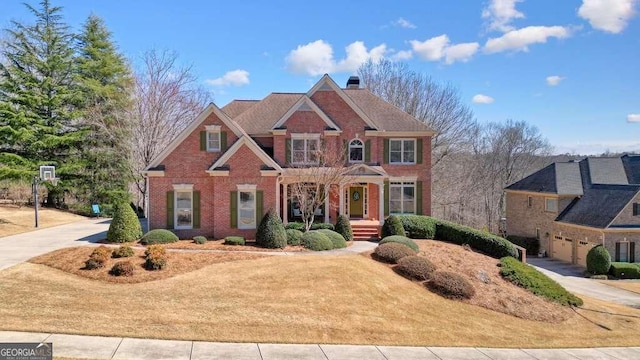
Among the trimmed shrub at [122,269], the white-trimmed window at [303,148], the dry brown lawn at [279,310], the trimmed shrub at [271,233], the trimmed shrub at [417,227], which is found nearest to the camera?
the dry brown lawn at [279,310]

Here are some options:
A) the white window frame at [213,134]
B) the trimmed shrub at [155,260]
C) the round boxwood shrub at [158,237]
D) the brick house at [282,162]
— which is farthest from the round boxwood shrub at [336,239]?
the trimmed shrub at [155,260]

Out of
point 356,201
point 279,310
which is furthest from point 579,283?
point 279,310

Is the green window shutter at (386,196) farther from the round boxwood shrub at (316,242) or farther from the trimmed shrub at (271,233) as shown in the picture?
the trimmed shrub at (271,233)

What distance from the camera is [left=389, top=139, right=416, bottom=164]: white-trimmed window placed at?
2878cm

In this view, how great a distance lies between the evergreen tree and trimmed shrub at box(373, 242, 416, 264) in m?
27.0

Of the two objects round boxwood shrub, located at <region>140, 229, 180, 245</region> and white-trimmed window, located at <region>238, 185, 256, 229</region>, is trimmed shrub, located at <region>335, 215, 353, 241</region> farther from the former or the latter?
round boxwood shrub, located at <region>140, 229, 180, 245</region>

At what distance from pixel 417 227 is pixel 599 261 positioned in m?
15.2

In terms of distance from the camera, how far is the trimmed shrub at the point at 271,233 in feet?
66.5

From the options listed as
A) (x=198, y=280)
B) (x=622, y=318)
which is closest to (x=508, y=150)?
(x=622, y=318)

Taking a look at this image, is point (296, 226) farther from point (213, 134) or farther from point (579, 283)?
point (579, 283)

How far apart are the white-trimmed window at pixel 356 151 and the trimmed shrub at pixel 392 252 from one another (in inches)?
357

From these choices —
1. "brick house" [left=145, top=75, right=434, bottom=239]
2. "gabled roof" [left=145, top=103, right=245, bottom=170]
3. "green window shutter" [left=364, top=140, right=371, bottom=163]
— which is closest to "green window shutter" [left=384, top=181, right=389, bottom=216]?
"brick house" [left=145, top=75, right=434, bottom=239]

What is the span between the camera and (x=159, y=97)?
3625 centimetres

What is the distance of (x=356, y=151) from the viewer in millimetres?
27984
